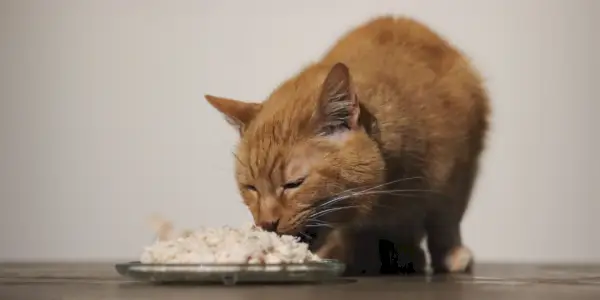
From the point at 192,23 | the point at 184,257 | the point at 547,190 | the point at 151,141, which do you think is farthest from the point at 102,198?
the point at 547,190

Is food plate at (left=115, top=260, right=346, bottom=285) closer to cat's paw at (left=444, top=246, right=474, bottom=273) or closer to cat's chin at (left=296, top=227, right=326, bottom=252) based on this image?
cat's chin at (left=296, top=227, right=326, bottom=252)

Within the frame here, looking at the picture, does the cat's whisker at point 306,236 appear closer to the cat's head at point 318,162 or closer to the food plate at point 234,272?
the cat's head at point 318,162

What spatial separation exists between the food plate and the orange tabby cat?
20 centimetres

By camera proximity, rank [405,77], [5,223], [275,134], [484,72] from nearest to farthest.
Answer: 1. [275,134]
2. [405,77]
3. [484,72]
4. [5,223]

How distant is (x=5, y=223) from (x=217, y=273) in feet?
2.83

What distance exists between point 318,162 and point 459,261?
0.31 metres

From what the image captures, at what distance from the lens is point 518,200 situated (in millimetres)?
1459

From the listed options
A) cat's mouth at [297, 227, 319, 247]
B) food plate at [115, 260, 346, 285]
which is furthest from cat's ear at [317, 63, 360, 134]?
food plate at [115, 260, 346, 285]

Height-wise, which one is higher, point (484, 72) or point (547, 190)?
point (484, 72)

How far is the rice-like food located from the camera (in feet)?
2.81

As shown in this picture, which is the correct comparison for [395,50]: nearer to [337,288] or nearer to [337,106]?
[337,106]

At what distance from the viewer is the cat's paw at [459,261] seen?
1202mm

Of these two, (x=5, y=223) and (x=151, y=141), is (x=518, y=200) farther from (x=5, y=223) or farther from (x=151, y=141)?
(x=5, y=223)

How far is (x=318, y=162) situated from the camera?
3.43 ft
